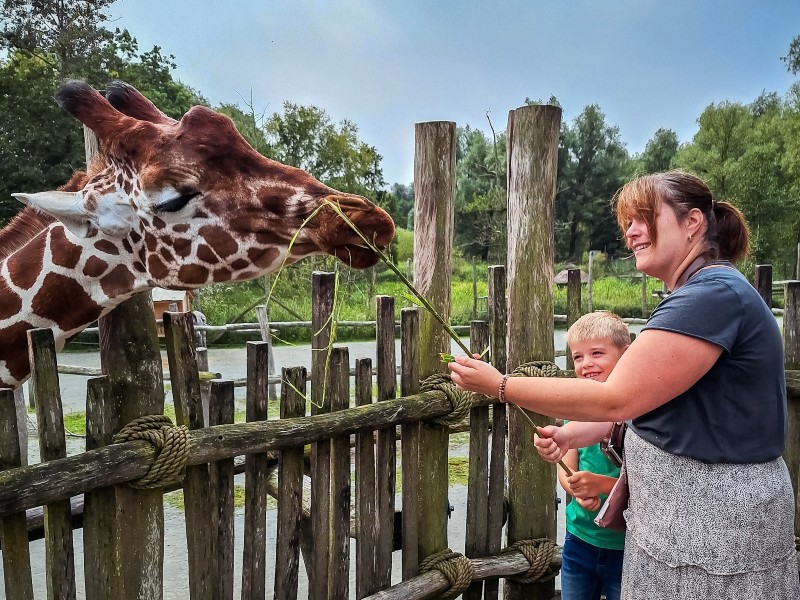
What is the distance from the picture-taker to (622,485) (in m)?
1.76

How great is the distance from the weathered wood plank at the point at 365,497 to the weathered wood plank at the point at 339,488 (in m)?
0.07

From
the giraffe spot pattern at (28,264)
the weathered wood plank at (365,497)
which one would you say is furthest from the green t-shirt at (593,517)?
the giraffe spot pattern at (28,264)

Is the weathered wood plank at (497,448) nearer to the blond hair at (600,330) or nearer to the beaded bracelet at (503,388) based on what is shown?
the blond hair at (600,330)

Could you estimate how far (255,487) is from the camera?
6.84 feet

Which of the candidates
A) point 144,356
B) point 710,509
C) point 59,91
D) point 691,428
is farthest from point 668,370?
point 59,91

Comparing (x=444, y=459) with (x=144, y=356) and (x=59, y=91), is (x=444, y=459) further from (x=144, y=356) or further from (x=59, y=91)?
(x=59, y=91)

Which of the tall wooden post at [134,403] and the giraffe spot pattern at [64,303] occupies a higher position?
the giraffe spot pattern at [64,303]

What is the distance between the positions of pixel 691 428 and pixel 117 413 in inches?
57.2

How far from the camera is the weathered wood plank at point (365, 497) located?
7.84 ft

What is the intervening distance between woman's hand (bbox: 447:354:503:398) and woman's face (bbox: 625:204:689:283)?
1.50 ft

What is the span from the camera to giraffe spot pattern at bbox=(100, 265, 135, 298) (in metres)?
1.70

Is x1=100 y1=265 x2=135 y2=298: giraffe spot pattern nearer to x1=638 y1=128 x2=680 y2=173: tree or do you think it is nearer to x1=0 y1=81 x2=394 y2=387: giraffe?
x1=0 y1=81 x2=394 y2=387: giraffe

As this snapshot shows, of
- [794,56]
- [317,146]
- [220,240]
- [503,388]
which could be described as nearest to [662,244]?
[503,388]

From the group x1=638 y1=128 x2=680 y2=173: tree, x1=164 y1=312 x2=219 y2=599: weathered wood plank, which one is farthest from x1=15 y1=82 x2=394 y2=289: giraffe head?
x1=638 y1=128 x2=680 y2=173: tree
